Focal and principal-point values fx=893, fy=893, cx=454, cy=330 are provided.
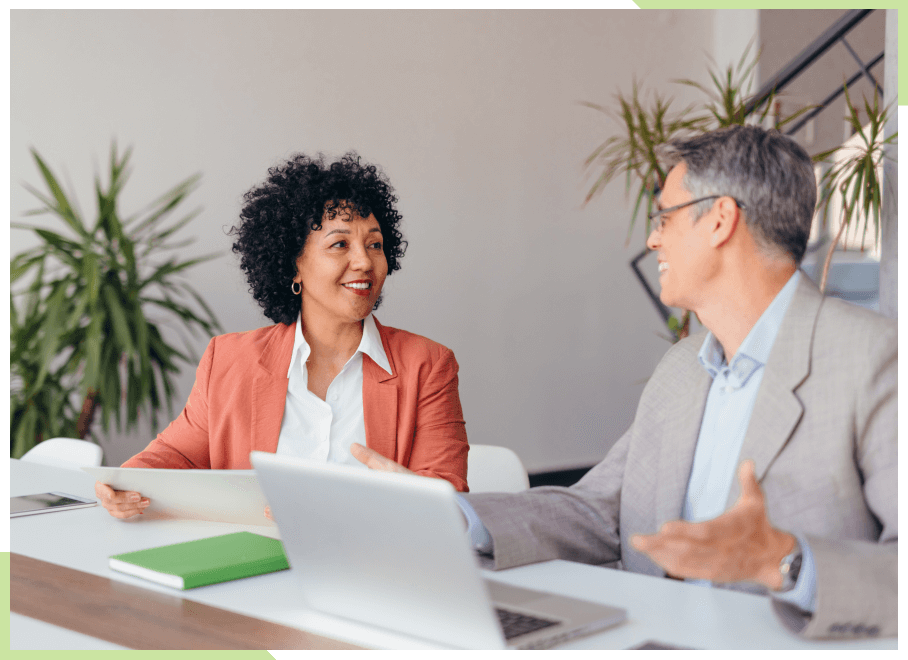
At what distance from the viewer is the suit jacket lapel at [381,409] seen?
2217 mm

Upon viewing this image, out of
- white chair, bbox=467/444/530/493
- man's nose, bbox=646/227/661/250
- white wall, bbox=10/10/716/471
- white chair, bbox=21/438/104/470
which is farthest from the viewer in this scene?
white wall, bbox=10/10/716/471

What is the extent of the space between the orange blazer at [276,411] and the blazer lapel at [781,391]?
88 cm

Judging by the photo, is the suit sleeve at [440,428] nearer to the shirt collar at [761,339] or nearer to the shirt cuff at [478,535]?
the shirt cuff at [478,535]

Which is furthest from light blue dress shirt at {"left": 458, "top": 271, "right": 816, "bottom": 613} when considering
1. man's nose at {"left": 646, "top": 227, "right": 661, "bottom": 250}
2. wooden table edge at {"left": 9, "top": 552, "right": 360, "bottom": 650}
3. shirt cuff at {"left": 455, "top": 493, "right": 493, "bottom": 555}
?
wooden table edge at {"left": 9, "top": 552, "right": 360, "bottom": 650}

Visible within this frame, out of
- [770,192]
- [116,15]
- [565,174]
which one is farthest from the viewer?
[565,174]

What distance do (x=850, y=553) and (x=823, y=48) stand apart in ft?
14.0

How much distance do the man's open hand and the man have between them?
0.07 ft

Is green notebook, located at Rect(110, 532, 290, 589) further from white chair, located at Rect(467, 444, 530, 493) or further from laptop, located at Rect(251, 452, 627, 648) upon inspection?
white chair, located at Rect(467, 444, 530, 493)

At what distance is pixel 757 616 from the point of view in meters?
1.18

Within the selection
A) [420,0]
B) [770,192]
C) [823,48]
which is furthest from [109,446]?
[823,48]

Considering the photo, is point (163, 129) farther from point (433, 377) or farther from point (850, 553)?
point (850, 553)

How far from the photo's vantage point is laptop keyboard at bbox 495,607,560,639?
1093mm

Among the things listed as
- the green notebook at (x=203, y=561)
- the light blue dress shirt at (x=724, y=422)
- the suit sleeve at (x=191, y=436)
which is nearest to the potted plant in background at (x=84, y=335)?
the suit sleeve at (x=191, y=436)

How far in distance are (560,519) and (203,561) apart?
621 millimetres
